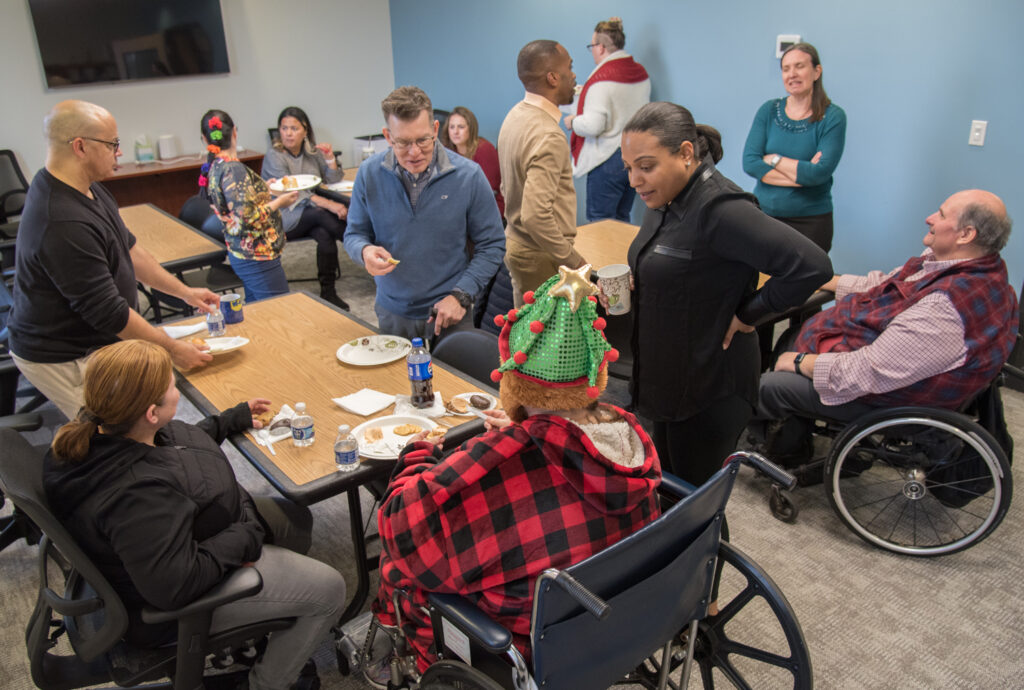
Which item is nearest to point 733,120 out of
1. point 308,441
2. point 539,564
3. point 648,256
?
point 648,256

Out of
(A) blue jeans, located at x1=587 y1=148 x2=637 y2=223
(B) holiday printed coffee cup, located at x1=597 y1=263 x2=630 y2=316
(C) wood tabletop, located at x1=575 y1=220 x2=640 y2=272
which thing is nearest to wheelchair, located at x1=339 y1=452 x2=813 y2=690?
(B) holiday printed coffee cup, located at x1=597 y1=263 x2=630 y2=316

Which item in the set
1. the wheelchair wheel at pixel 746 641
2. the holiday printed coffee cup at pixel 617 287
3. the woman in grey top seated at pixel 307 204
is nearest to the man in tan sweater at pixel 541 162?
the holiday printed coffee cup at pixel 617 287

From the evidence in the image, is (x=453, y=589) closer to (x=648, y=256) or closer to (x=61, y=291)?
(x=648, y=256)

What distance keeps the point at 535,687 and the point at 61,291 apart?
1763mm

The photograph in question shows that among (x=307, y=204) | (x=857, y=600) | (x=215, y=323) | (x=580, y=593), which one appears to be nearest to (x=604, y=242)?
(x=215, y=323)

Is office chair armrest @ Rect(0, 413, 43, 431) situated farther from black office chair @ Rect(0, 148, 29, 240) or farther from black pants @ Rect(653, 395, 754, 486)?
black office chair @ Rect(0, 148, 29, 240)

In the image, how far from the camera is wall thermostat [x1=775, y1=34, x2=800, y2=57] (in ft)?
14.2

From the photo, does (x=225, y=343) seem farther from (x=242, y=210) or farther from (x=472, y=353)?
(x=242, y=210)

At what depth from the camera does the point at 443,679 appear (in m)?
1.56

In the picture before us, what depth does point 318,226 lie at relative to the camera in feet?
17.2

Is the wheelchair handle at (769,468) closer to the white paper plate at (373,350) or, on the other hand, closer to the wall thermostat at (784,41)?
the white paper plate at (373,350)

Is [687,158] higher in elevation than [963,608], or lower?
higher

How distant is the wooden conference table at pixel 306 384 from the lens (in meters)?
1.93

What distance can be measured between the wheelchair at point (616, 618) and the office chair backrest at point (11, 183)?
5324 millimetres
